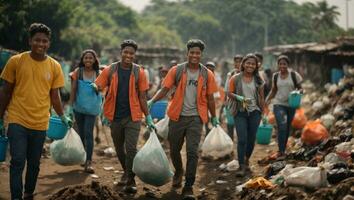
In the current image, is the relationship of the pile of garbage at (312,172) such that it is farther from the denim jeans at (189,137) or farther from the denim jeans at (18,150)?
the denim jeans at (18,150)

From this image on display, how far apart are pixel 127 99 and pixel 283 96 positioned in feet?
10.0

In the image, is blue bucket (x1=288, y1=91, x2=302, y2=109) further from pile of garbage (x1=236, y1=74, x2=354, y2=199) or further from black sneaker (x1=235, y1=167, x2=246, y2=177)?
black sneaker (x1=235, y1=167, x2=246, y2=177)

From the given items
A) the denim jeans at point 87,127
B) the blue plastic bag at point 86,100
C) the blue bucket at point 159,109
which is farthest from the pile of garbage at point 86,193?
the blue bucket at point 159,109

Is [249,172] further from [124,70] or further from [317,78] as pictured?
[317,78]

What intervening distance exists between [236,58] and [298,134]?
2.56 m

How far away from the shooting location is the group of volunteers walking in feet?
13.1

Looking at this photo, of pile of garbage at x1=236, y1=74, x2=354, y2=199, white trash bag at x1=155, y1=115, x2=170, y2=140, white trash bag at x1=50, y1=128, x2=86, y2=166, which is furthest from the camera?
white trash bag at x1=155, y1=115, x2=170, y2=140

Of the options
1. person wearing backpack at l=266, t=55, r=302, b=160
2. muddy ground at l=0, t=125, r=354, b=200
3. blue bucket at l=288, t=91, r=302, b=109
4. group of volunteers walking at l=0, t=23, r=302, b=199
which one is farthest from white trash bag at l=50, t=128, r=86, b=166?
blue bucket at l=288, t=91, r=302, b=109

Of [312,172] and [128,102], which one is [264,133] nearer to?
[128,102]

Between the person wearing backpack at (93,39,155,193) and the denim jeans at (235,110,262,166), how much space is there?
61.9 inches

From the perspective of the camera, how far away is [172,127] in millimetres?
5258

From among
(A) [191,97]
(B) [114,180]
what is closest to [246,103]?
(A) [191,97]

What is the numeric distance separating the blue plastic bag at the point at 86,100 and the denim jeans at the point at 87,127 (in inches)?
3.3

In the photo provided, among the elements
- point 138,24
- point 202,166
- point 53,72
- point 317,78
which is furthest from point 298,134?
point 138,24
